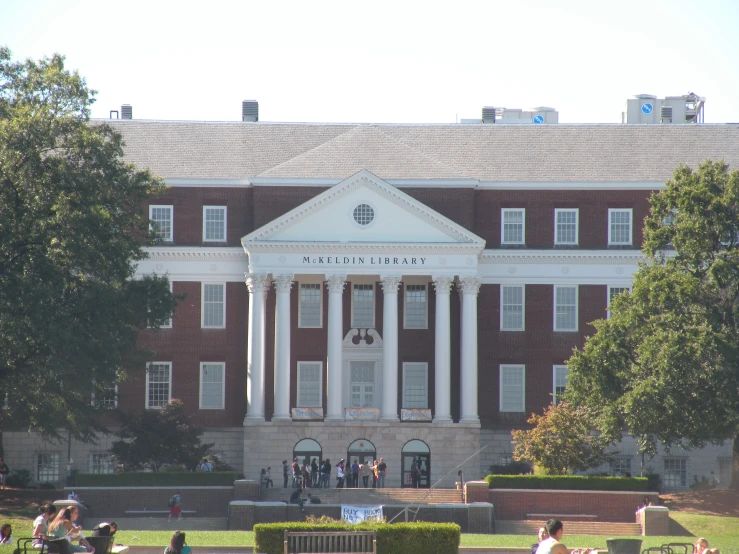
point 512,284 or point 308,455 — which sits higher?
point 512,284

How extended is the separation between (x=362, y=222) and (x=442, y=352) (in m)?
7.73

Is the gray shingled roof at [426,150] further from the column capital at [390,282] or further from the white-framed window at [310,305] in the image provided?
the white-framed window at [310,305]

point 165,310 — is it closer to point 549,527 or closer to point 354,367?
point 354,367

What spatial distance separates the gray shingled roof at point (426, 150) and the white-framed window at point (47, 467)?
52.0 ft

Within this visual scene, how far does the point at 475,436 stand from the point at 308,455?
27.6ft

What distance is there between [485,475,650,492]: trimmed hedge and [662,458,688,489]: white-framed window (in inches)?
440

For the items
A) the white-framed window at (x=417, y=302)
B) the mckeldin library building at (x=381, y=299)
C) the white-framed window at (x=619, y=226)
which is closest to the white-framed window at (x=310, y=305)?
the mckeldin library building at (x=381, y=299)

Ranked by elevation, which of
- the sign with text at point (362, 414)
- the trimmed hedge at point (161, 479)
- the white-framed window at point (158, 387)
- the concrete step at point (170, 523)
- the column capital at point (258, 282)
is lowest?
the concrete step at point (170, 523)

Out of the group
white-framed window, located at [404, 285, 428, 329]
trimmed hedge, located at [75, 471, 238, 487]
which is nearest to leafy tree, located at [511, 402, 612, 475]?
white-framed window, located at [404, 285, 428, 329]

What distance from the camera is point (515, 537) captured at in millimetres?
49938

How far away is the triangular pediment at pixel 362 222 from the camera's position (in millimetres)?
70000

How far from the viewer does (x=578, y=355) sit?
196ft

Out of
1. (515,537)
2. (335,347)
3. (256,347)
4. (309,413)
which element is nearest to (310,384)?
(309,413)

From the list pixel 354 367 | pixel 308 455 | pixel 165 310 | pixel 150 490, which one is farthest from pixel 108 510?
pixel 354 367
